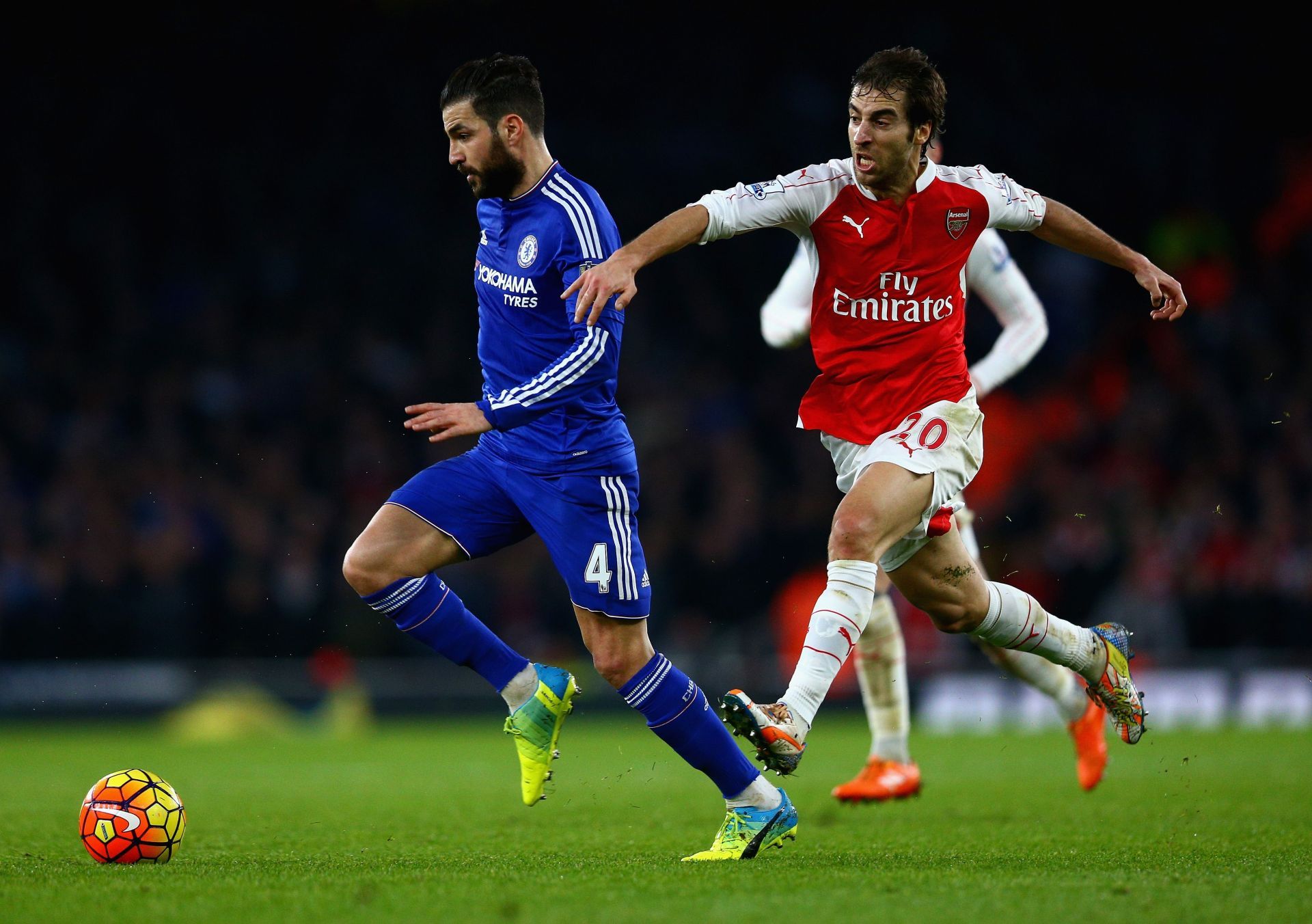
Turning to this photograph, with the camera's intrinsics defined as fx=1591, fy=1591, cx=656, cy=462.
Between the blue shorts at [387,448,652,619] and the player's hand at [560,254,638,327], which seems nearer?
the player's hand at [560,254,638,327]

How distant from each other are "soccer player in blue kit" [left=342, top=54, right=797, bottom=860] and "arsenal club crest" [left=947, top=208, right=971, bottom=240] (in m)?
1.15

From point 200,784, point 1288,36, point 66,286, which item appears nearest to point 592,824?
point 200,784

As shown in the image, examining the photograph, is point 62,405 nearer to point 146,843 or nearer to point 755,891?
point 146,843

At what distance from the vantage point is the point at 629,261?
464cm

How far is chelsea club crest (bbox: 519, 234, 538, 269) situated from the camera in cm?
520

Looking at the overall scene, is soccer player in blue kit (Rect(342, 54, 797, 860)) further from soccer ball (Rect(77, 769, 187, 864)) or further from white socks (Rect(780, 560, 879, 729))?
soccer ball (Rect(77, 769, 187, 864))

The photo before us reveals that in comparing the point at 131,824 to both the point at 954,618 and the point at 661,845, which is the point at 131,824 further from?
the point at 954,618

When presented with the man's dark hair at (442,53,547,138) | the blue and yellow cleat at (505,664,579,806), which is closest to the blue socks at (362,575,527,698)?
the blue and yellow cleat at (505,664,579,806)

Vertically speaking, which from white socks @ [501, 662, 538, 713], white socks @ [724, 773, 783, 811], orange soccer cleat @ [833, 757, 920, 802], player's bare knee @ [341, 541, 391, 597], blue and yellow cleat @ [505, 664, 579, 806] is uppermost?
player's bare knee @ [341, 541, 391, 597]

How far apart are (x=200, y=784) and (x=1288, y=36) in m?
15.9

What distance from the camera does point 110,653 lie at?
13594 millimetres

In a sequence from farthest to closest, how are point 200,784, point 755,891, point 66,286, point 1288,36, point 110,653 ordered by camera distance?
point 1288,36, point 66,286, point 110,653, point 200,784, point 755,891

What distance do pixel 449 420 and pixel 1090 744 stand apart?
3703 millimetres

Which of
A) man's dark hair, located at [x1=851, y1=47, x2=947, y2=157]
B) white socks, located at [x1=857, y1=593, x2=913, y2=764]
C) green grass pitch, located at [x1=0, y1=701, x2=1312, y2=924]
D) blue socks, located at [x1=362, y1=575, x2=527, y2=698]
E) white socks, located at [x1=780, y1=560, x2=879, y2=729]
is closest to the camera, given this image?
green grass pitch, located at [x1=0, y1=701, x2=1312, y2=924]
